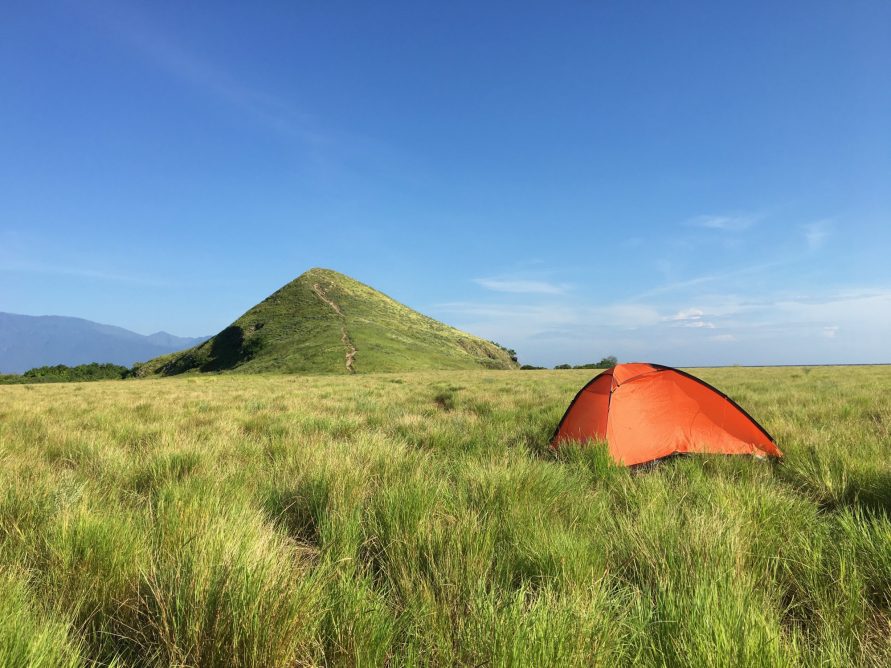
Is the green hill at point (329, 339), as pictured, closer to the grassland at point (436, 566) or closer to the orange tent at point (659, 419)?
the orange tent at point (659, 419)

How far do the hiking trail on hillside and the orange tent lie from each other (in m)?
54.0

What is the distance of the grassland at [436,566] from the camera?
154 cm

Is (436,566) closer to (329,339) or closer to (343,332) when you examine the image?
(329,339)

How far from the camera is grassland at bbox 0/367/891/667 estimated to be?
1541mm

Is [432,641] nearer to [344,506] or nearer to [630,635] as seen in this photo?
[630,635]

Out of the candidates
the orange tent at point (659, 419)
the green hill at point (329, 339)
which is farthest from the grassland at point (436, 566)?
the green hill at point (329, 339)

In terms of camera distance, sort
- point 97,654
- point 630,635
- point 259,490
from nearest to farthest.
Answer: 1. point 97,654
2. point 630,635
3. point 259,490

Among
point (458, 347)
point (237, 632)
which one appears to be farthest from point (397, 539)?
point (458, 347)

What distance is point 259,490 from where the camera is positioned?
359 cm

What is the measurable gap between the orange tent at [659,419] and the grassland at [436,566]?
93 cm

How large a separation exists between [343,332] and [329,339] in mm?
4814

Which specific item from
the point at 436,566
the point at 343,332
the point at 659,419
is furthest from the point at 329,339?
the point at 436,566

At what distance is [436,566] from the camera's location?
2.22 metres

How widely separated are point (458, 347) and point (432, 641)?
3780 inches
